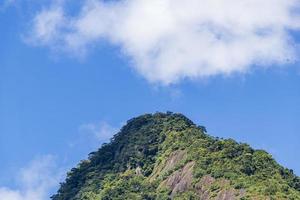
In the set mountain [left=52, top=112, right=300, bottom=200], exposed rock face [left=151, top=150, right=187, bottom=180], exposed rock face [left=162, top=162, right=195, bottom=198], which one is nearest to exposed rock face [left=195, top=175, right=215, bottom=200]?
mountain [left=52, top=112, right=300, bottom=200]

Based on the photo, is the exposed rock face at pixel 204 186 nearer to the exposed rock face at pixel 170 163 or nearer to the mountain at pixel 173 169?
the mountain at pixel 173 169

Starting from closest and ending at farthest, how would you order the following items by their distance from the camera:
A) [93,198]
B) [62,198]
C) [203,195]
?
[203,195], [93,198], [62,198]

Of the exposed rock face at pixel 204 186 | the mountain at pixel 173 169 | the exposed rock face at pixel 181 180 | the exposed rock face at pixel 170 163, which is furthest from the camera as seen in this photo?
the exposed rock face at pixel 170 163

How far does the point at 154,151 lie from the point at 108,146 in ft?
53.1

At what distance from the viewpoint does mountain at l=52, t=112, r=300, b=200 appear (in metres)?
133

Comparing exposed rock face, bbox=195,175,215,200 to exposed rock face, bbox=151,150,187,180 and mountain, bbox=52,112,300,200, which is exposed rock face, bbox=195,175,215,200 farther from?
exposed rock face, bbox=151,150,187,180

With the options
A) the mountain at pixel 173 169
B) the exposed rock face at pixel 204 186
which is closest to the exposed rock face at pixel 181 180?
the mountain at pixel 173 169

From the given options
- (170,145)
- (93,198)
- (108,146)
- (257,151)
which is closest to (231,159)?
(257,151)

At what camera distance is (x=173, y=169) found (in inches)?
5842

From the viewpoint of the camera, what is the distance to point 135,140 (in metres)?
169

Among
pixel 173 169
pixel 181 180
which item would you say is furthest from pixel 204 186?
pixel 173 169

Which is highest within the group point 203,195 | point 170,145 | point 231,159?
point 170,145

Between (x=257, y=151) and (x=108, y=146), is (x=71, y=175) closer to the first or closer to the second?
(x=108, y=146)

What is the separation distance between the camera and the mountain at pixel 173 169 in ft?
435
